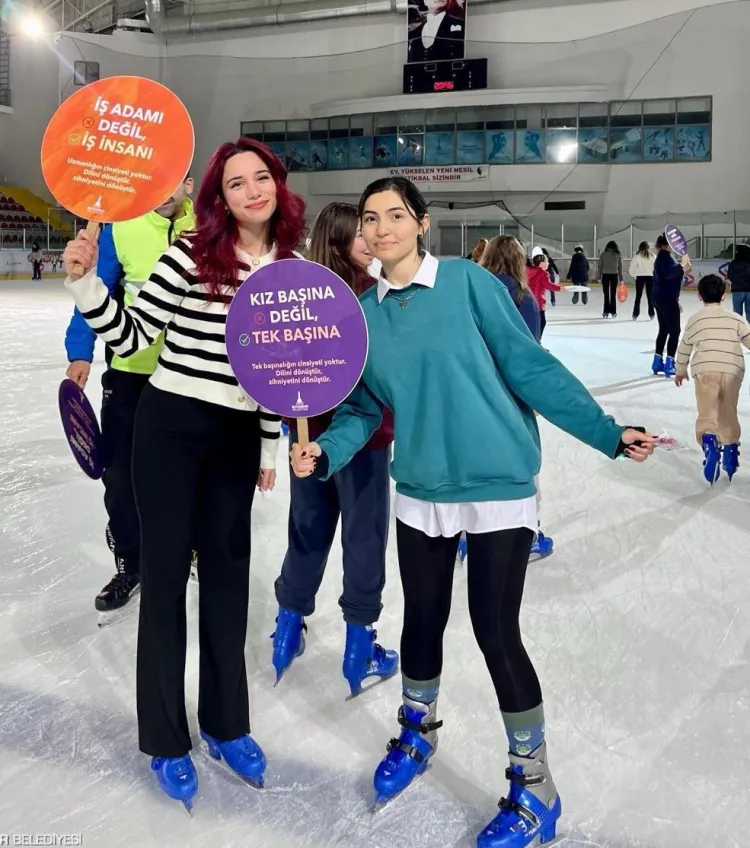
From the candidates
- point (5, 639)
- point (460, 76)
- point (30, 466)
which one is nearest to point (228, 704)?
point (5, 639)

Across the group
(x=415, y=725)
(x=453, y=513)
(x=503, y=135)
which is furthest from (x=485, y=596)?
(x=503, y=135)

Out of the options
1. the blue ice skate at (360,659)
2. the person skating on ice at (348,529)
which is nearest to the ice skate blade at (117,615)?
the person skating on ice at (348,529)

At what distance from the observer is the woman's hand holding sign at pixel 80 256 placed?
1532 millimetres

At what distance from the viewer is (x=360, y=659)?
6.98ft

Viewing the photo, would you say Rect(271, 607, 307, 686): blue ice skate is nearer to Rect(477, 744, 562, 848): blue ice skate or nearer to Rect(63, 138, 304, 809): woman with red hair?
Rect(63, 138, 304, 809): woman with red hair

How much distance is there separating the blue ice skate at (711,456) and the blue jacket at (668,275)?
3348 mm

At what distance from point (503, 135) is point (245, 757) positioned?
75.6 ft

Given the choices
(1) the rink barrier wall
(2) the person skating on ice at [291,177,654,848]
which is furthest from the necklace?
(1) the rink barrier wall

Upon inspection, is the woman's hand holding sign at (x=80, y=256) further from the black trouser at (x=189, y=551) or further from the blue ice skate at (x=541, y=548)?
the blue ice skate at (x=541, y=548)

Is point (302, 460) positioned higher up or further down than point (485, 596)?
higher up

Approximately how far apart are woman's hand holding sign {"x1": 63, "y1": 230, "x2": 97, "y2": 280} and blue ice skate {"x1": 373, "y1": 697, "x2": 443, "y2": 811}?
108cm

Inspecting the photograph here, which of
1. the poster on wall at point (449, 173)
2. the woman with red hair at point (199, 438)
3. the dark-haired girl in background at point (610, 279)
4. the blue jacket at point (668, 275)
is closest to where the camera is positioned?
the woman with red hair at point (199, 438)

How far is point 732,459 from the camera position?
12.9 ft

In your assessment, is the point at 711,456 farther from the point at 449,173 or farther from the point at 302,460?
the point at 449,173
